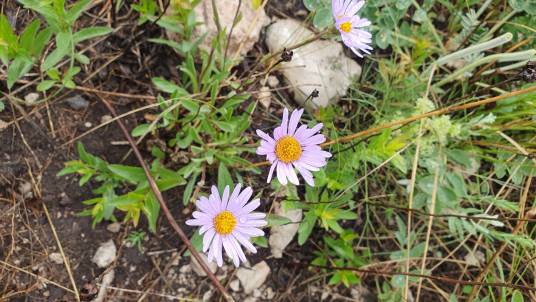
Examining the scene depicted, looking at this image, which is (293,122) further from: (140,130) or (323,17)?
(140,130)

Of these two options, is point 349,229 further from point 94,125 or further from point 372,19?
point 94,125

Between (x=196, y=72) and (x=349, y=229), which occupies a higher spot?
(x=196, y=72)

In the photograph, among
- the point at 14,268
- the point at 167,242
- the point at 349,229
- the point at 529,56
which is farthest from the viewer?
the point at 349,229

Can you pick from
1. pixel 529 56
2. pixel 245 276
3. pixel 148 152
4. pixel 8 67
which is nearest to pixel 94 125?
pixel 148 152

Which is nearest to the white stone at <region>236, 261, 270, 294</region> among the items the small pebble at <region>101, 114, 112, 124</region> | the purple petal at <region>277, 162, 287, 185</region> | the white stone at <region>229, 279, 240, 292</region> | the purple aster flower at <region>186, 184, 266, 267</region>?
the white stone at <region>229, 279, 240, 292</region>

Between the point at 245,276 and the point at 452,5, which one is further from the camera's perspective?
the point at 452,5
